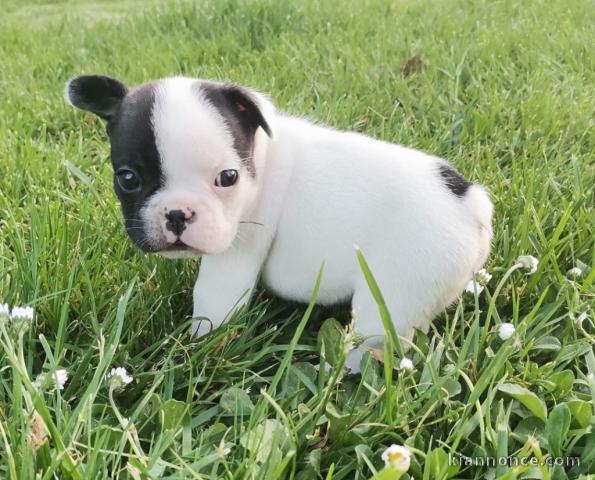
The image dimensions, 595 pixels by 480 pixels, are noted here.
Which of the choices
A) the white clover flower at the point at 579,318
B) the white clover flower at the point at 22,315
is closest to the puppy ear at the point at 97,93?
the white clover flower at the point at 22,315

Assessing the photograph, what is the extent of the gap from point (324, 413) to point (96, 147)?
2243 mm

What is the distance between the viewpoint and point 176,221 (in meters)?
1.72

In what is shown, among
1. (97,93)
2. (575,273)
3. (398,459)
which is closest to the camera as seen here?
(398,459)

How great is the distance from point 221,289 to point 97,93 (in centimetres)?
70

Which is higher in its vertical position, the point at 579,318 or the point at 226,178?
the point at 226,178

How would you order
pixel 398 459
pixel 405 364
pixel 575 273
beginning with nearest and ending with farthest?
pixel 398 459
pixel 405 364
pixel 575 273

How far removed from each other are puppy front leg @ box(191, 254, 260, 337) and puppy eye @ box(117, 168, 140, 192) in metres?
0.32

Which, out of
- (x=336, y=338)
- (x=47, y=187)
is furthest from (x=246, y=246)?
(x=47, y=187)

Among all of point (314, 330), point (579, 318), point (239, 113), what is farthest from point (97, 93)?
point (579, 318)

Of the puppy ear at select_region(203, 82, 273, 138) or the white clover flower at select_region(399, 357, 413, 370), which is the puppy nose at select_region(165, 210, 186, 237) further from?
the white clover flower at select_region(399, 357, 413, 370)

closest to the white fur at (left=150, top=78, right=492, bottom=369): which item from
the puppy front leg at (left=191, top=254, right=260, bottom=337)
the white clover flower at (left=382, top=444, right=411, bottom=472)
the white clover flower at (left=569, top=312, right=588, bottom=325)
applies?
the puppy front leg at (left=191, top=254, right=260, bottom=337)

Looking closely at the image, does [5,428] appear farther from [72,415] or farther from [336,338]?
[336,338]

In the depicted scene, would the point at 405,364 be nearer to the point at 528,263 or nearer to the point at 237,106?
the point at 528,263

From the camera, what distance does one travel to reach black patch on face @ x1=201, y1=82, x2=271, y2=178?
71.4 inches
